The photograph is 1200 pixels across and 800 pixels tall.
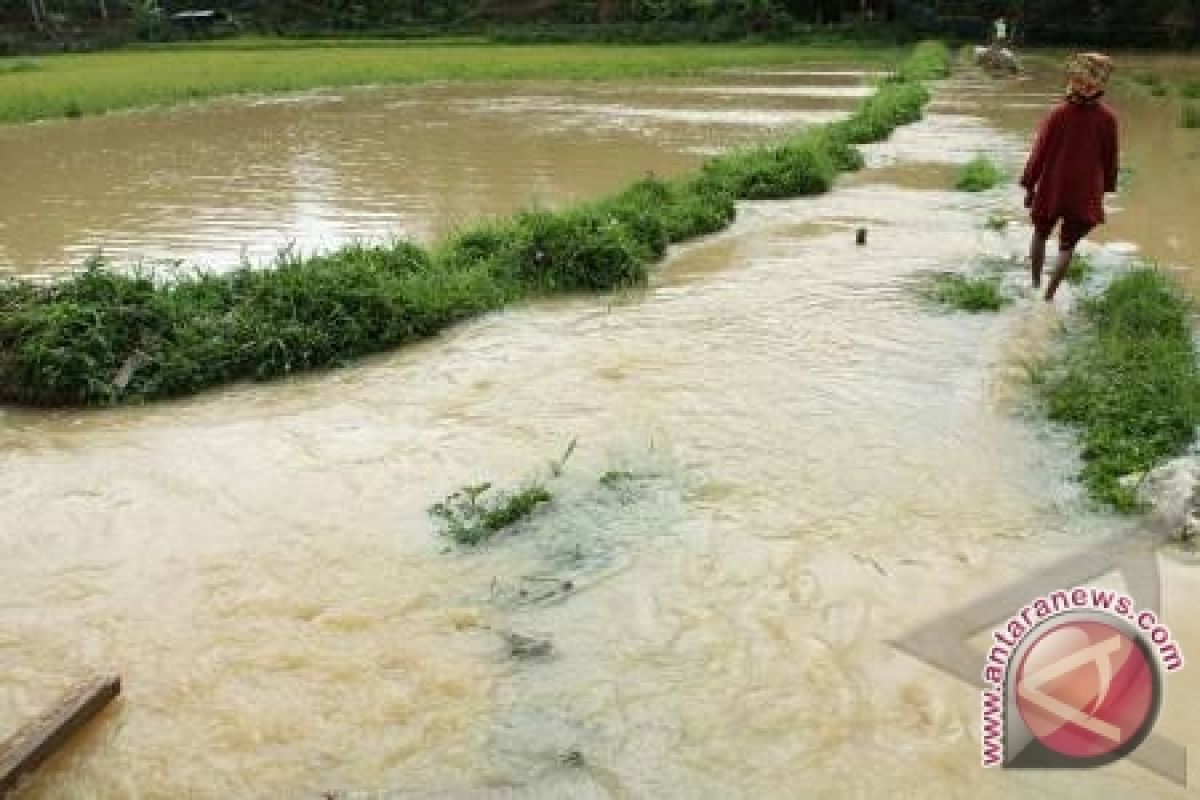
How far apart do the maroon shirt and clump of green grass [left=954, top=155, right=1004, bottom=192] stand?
6079 mm

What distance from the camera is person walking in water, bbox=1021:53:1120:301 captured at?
7453 millimetres

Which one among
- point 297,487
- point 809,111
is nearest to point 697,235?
point 297,487

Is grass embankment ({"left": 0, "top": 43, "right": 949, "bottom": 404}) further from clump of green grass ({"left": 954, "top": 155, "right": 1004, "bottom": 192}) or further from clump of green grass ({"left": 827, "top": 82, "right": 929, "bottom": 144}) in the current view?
clump of green grass ({"left": 827, "top": 82, "right": 929, "bottom": 144})

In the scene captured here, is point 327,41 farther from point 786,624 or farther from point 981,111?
point 786,624

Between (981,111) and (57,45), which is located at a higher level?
(57,45)

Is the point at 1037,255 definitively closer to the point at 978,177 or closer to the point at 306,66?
the point at 978,177

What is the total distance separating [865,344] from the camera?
7.73 meters

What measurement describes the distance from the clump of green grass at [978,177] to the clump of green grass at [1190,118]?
19.6 ft

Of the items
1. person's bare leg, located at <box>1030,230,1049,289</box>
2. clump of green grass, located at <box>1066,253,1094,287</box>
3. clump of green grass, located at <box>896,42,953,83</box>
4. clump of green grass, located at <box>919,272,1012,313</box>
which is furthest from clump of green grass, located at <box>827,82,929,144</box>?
person's bare leg, located at <box>1030,230,1049,289</box>

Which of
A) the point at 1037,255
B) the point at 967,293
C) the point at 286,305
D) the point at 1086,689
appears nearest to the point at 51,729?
the point at 1086,689

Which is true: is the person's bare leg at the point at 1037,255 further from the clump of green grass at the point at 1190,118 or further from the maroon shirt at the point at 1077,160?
the clump of green grass at the point at 1190,118

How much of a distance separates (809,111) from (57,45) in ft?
110

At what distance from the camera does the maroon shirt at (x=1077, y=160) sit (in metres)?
7.57

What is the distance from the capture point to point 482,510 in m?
5.32
